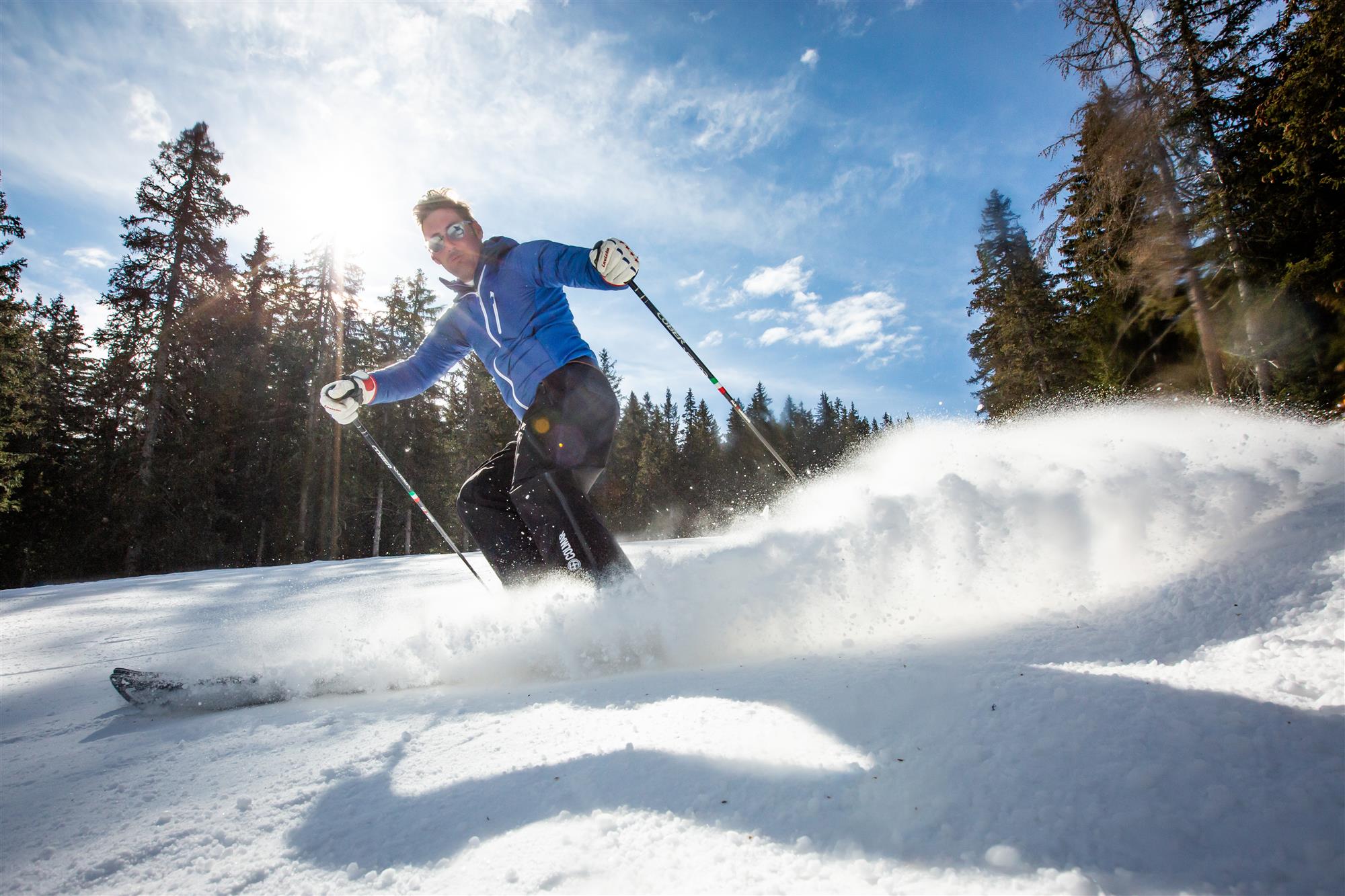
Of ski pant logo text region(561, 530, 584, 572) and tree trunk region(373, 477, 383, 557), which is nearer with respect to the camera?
ski pant logo text region(561, 530, 584, 572)

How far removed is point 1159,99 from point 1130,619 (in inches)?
549

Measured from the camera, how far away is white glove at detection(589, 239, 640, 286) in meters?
3.08

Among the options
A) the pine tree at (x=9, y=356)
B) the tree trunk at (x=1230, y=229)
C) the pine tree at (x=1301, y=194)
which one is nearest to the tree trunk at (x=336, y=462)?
the pine tree at (x=9, y=356)

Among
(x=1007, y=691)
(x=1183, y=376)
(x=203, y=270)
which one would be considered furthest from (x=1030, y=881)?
(x=203, y=270)

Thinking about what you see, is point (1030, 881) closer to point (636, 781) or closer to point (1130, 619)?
point (636, 781)

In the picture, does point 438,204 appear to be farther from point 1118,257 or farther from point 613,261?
point 1118,257

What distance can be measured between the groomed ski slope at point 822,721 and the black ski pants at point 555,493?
0.71 ft

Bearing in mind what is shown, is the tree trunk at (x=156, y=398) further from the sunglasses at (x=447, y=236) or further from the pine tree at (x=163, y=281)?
the sunglasses at (x=447, y=236)

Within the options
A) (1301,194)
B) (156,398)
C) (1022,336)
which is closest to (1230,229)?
(1301,194)

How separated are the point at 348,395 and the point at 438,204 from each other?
141cm

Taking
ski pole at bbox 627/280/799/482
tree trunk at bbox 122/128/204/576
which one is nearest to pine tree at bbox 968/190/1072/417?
ski pole at bbox 627/280/799/482

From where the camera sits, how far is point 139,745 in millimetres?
1747

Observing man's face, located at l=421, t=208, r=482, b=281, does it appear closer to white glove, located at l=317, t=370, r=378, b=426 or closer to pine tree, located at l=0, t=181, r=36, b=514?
white glove, located at l=317, t=370, r=378, b=426

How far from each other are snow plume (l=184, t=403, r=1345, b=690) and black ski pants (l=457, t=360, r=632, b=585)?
0.57 ft
